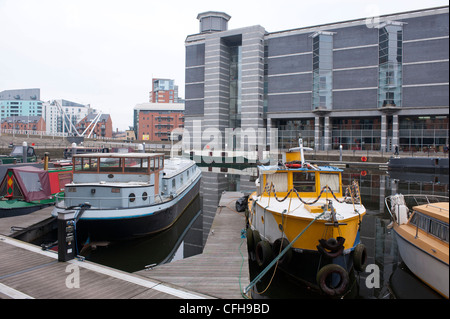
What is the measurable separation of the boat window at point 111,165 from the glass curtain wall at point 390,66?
56.5 meters

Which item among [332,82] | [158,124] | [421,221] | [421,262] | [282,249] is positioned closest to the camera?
[421,262]

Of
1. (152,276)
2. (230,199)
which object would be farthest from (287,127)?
(152,276)

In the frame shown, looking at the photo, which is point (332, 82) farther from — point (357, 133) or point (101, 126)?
point (101, 126)

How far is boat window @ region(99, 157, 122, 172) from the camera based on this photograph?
17.6 metres

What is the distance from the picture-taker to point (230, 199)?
78.5 feet

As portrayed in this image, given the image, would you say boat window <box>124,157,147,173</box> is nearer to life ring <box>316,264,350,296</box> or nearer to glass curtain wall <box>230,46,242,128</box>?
life ring <box>316,264,350,296</box>

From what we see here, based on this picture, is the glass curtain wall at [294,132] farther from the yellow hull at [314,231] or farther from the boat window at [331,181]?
the yellow hull at [314,231]

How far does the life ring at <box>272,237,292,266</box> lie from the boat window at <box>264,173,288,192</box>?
10.0ft

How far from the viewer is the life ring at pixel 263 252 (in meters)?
11.9

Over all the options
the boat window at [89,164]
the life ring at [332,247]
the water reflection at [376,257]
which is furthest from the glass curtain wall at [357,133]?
the life ring at [332,247]

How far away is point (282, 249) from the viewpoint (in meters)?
11.4

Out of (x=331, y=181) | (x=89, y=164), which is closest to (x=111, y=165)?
(x=89, y=164)

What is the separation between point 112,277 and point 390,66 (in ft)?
210
